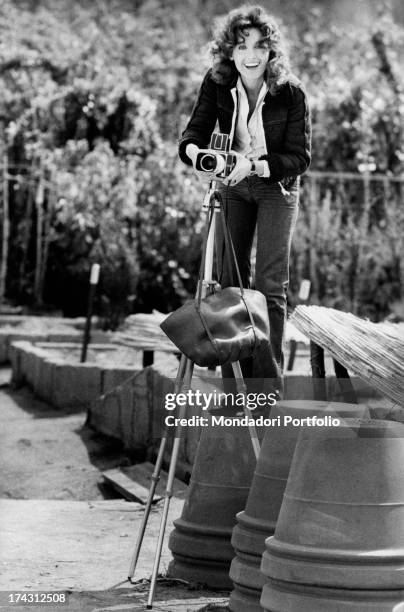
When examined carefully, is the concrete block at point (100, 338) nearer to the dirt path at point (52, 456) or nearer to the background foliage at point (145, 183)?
the background foliage at point (145, 183)

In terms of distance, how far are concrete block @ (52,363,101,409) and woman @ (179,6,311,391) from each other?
4254 mm

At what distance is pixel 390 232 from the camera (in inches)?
506

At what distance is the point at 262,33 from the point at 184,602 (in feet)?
6.66

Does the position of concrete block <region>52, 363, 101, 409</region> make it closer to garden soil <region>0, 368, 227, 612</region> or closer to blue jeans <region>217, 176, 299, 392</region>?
garden soil <region>0, 368, 227, 612</region>

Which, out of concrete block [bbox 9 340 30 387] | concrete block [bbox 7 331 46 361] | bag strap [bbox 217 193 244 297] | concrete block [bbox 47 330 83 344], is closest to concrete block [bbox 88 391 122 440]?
concrete block [bbox 9 340 30 387]

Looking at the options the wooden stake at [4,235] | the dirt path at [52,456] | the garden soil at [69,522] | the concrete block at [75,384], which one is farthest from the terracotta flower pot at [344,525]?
the wooden stake at [4,235]

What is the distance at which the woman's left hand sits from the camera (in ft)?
15.2

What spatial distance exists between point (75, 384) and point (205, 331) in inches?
202

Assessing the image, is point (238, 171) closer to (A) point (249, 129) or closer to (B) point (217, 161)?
(B) point (217, 161)

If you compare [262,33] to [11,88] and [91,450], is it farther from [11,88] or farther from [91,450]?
[11,88]

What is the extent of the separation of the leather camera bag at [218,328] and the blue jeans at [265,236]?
52cm

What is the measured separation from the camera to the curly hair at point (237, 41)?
16.3 ft

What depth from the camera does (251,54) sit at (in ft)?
16.3

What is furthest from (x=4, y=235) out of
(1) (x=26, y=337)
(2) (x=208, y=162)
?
(2) (x=208, y=162)
